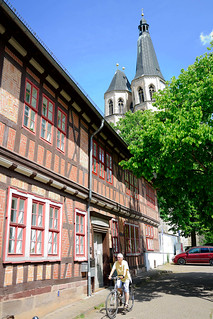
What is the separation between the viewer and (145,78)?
59188 millimetres

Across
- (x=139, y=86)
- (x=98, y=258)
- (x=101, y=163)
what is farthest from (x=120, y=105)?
(x=98, y=258)

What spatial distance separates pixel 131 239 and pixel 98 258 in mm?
4558

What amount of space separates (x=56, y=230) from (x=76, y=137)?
3582mm

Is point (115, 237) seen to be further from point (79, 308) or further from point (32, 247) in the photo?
point (32, 247)

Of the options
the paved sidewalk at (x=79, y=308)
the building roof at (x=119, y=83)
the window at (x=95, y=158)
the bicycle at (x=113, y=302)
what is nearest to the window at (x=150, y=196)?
the window at (x=95, y=158)

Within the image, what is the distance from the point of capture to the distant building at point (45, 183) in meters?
6.62


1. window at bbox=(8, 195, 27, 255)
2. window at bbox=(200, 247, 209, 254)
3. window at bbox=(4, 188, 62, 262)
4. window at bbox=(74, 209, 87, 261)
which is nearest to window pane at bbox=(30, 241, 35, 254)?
window at bbox=(4, 188, 62, 262)

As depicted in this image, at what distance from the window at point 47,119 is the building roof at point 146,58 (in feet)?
178

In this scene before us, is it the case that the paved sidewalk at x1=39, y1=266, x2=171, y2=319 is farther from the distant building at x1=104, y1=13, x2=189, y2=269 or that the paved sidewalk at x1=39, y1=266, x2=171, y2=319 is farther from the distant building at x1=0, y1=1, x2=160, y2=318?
the distant building at x1=104, y1=13, x2=189, y2=269

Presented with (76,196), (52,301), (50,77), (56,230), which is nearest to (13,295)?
(52,301)

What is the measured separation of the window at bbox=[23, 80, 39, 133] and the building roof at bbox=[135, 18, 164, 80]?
54.9 metres

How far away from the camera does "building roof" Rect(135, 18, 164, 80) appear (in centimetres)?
6022

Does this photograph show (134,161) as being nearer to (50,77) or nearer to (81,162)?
(81,162)

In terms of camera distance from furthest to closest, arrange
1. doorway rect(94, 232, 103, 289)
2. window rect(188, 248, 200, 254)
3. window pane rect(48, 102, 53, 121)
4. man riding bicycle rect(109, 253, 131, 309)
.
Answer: window rect(188, 248, 200, 254)
doorway rect(94, 232, 103, 289)
window pane rect(48, 102, 53, 121)
man riding bicycle rect(109, 253, 131, 309)
